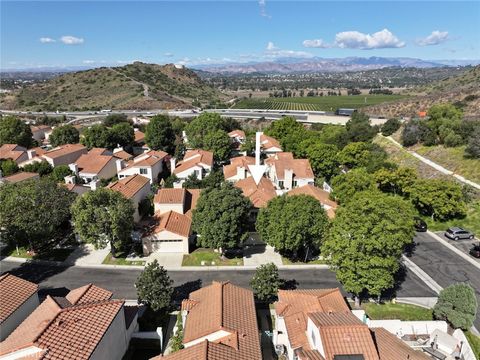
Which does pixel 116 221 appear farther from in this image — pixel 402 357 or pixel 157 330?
pixel 402 357

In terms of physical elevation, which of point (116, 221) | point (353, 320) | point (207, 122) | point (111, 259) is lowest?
point (111, 259)

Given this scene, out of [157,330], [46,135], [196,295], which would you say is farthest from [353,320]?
[46,135]

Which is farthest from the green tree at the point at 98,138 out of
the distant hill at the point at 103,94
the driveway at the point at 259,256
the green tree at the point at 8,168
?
the distant hill at the point at 103,94

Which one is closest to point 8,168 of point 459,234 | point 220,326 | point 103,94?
point 220,326

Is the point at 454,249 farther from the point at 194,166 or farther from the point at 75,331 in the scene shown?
the point at 75,331

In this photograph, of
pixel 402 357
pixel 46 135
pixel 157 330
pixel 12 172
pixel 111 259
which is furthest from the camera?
pixel 46 135
